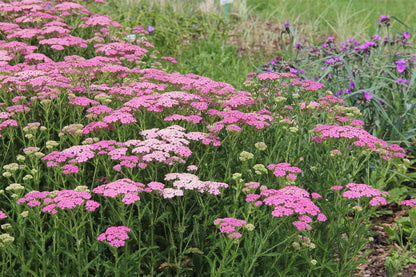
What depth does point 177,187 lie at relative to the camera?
8.95 ft

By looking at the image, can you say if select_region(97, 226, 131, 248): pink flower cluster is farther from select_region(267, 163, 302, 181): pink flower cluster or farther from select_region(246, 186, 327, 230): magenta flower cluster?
select_region(267, 163, 302, 181): pink flower cluster

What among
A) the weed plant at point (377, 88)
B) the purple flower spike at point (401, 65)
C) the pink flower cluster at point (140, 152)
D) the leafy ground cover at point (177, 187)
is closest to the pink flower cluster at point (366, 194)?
the leafy ground cover at point (177, 187)

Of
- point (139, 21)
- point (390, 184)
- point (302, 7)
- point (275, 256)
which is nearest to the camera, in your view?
point (275, 256)

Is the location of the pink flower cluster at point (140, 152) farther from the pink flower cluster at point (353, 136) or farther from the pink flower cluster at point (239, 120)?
the pink flower cluster at point (353, 136)

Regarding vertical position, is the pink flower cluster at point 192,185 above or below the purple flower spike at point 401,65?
below

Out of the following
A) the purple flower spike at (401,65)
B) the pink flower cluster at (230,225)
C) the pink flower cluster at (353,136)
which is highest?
the purple flower spike at (401,65)

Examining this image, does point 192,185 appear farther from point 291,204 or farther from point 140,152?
point 291,204

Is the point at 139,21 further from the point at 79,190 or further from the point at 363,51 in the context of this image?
the point at 79,190

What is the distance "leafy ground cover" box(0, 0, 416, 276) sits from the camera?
2.62 m

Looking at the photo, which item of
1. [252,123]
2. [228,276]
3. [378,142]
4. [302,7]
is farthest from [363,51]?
[302,7]

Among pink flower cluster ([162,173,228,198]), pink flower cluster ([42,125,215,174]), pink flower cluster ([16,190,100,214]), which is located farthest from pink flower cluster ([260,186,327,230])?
pink flower cluster ([16,190,100,214])

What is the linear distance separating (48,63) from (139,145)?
2.00 meters

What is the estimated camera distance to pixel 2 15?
6.14 metres

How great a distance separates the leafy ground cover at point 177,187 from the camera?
8.61ft
